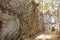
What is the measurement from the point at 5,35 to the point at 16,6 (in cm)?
51

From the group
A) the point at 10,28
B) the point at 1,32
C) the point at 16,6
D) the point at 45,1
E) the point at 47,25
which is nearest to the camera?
the point at 1,32

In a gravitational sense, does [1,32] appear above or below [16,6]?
below

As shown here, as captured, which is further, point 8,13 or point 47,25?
point 47,25

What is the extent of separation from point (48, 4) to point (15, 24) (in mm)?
6613

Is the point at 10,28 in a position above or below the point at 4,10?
below

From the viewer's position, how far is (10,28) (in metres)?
2.07

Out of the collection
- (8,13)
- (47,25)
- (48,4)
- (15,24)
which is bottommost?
(47,25)

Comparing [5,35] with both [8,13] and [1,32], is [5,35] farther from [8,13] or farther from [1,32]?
[8,13]

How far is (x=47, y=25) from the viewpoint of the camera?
11.3 meters

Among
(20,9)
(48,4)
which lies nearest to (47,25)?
(48,4)

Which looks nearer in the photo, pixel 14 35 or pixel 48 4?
pixel 14 35

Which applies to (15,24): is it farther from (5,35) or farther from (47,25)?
(47,25)

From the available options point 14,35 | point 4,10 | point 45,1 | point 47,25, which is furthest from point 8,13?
point 47,25

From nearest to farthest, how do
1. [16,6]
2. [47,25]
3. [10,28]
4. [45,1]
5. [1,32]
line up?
[1,32] → [10,28] → [16,6] → [45,1] → [47,25]
